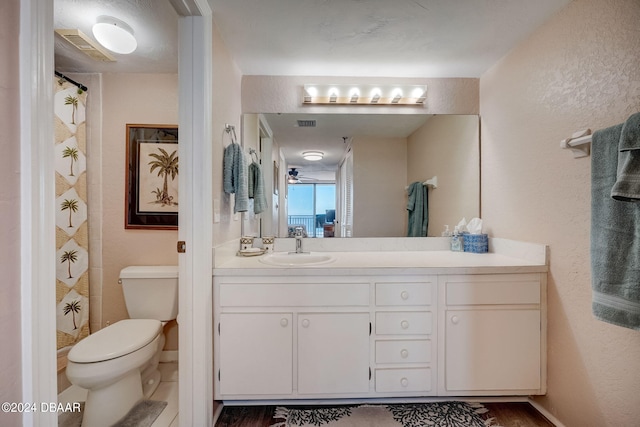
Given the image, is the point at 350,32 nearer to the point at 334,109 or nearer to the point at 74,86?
the point at 334,109

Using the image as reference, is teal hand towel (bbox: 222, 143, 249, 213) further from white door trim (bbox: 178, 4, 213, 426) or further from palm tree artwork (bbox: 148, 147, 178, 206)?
palm tree artwork (bbox: 148, 147, 178, 206)

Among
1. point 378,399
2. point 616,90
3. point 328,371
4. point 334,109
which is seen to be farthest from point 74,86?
point 616,90

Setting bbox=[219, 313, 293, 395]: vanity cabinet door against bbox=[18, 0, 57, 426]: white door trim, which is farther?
bbox=[219, 313, 293, 395]: vanity cabinet door

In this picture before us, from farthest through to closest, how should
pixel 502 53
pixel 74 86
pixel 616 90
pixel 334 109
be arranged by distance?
pixel 334 109 < pixel 74 86 < pixel 502 53 < pixel 616 90

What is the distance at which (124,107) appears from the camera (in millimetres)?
2107

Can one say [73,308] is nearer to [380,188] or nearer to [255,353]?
[255,353]

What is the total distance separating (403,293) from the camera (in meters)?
1.51

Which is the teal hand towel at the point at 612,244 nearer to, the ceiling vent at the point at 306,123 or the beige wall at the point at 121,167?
the ceiling vent at the point at 306,123

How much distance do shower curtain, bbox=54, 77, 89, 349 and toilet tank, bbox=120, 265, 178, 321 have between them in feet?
1.11

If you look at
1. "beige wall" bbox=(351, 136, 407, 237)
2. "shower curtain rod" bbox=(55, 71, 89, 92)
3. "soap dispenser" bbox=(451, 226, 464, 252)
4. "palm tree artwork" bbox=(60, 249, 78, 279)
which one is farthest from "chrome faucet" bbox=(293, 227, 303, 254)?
"shower curtain rod" bbox=(55, 71, 89, 92)

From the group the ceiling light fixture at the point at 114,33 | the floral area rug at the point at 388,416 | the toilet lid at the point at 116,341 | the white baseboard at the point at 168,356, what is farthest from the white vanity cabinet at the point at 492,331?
the ceiling light fixture at the point at 114,33

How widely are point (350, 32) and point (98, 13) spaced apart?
4.51 ft

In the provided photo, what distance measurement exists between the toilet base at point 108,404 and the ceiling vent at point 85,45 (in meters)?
2.01

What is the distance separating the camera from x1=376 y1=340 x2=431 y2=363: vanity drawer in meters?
1.51
